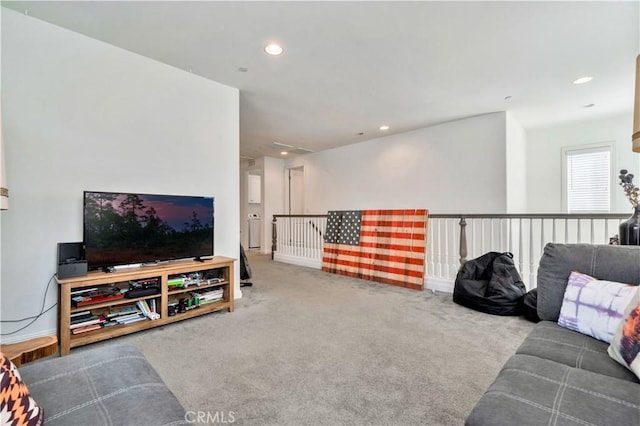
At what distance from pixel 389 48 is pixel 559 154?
4380 mm

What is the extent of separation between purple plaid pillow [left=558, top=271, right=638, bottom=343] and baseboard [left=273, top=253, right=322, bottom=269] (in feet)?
13.3

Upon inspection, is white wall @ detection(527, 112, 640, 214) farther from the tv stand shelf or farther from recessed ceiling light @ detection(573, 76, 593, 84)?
the tv stand shelf

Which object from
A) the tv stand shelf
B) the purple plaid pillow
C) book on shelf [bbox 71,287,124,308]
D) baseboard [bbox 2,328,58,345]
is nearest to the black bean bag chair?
the purple plaid pillow

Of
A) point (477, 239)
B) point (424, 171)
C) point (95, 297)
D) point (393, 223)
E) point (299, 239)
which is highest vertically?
point (424, 171)

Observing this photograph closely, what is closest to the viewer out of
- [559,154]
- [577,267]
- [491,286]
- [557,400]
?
[557,400]

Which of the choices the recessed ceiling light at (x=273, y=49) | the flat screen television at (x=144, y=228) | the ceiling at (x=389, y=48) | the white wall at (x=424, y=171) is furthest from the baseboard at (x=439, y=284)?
the recessed ceiling light at (x=273, y=49)

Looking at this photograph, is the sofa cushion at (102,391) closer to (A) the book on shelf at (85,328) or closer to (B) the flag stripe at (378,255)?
(A) the book on shelf at (85,328)

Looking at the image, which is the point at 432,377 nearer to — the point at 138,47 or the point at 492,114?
the point at 138,47

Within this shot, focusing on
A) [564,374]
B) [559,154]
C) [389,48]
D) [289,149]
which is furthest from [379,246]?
[559,154]

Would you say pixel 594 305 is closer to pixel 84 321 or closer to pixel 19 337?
pixel 84 321

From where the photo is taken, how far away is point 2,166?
1.10m

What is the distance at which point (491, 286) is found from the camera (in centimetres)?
297

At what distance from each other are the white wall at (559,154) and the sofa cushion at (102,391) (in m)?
6.25

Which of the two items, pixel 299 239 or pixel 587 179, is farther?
pixel 299 239
